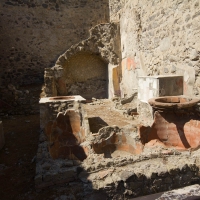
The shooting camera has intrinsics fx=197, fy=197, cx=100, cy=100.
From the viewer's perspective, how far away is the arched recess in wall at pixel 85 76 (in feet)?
23.8

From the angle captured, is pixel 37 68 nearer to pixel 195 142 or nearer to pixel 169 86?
pixel 169 86

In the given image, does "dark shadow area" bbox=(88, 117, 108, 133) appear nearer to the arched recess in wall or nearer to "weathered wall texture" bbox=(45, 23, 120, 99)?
"weathered wall texture" bbox=(45, 23, 120, 99)

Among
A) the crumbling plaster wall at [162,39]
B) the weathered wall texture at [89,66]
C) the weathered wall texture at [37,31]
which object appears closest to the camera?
the crumbling plaster wall at [162,39]

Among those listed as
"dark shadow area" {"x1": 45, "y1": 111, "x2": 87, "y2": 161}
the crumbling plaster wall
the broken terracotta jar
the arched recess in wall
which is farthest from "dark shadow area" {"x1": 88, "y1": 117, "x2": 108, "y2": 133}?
the arched recess in wall

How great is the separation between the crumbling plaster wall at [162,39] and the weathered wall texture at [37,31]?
139 inches

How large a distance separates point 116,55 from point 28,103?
347 centimetres

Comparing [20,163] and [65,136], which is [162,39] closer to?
[65,136]

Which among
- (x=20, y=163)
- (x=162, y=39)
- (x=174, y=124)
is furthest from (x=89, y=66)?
(x=174, y=124)

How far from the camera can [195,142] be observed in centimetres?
275

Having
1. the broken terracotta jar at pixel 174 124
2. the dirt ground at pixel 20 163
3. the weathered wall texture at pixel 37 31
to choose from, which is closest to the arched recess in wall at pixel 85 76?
the weathered wall texture at pixel 37 31

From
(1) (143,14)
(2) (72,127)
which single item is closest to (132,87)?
(1) (143,14)

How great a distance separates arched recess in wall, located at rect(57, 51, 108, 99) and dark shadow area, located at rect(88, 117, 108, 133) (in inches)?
122

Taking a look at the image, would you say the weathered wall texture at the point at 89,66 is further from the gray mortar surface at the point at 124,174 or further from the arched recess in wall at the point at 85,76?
the gray mortar surface at the point at 124,174

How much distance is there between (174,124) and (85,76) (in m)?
5.06
